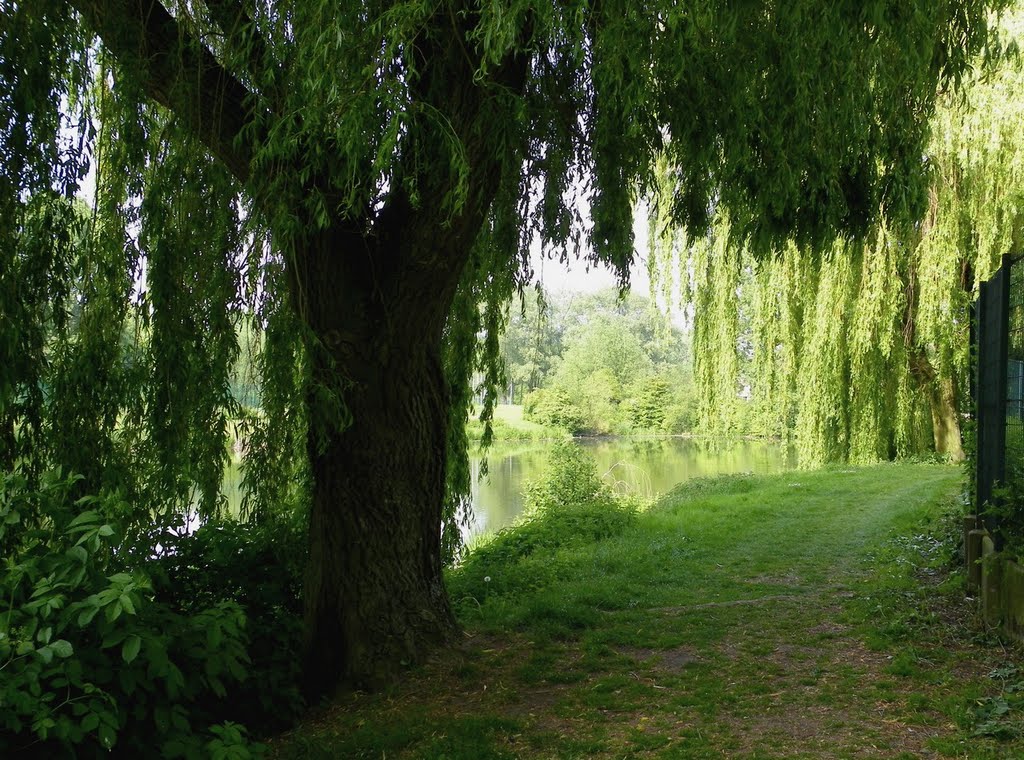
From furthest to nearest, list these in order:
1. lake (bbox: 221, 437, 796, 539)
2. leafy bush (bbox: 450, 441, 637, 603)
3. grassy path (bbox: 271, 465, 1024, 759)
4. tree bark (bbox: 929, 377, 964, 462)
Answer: lake (bbox: 221, 437, 796, 539), tree bark (bbox: 929, 377, 964, 462), leafy bush (bbox: 450, 441, 637, 603), grassy path (bbox: 271, 465, 1024, 759)

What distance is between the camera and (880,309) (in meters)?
12.2

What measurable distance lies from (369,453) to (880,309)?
30.8 feet

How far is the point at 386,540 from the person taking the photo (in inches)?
194

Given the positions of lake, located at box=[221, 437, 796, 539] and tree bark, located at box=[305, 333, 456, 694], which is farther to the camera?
lake, located at box=[221, 437, 796, 539]

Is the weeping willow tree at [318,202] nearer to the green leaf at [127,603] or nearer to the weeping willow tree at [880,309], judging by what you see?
the green leaf at [127,603]

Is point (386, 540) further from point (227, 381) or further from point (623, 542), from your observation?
point (623, 542)

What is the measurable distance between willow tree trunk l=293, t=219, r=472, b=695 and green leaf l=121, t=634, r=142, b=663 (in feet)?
6.41

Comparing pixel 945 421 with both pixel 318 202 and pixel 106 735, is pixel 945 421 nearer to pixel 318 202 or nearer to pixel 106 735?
pixel 318 202

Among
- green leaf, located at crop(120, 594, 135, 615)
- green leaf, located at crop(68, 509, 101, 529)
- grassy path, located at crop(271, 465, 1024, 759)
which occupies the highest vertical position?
green leaf, located at crop(68, 509, 101, 529)

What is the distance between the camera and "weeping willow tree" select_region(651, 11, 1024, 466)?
1052 cm

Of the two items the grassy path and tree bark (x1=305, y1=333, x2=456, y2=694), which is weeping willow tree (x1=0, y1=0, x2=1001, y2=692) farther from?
the grassy path

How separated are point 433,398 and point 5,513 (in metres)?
2.57

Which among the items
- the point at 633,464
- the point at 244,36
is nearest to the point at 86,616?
the point at 244,36

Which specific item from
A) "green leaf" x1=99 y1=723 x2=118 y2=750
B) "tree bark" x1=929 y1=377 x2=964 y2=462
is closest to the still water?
"tree bark" x1=929 y1=377 x2=964 y2=462
